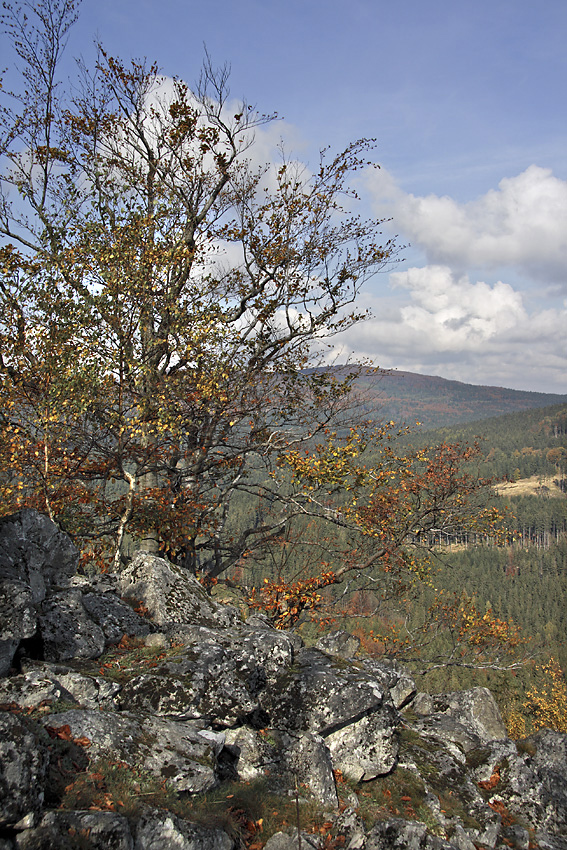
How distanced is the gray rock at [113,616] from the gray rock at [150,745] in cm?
267

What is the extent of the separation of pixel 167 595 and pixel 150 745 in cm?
477

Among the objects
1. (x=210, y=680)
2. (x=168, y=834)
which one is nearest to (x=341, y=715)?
(x=210, y=680)

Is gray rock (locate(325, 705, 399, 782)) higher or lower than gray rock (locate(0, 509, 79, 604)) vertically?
lower

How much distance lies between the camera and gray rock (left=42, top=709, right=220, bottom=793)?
5.69m

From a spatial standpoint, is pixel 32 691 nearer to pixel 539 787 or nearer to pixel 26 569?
pixel 26 569

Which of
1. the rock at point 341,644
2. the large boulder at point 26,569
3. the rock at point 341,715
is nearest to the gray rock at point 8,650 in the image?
the large boulder at point 26,569

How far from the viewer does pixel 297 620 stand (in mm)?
17438

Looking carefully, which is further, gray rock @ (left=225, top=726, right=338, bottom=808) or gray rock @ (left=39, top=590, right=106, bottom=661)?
gray rock @ (left=39, top=590, right=106, bottom=661)

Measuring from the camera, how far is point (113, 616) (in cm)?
923

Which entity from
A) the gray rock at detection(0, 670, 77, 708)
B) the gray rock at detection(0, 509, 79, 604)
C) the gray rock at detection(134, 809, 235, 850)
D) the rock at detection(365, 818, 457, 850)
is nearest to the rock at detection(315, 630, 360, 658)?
the rock at detection(365, 818, 457, 850)

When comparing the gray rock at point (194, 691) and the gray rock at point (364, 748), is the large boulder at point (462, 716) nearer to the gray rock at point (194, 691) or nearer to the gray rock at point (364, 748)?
the gray rock at point (364, 748)

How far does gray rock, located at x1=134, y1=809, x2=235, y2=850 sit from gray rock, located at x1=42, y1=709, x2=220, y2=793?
2.68 ft

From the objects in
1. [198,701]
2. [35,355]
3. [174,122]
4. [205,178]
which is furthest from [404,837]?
[174,122]

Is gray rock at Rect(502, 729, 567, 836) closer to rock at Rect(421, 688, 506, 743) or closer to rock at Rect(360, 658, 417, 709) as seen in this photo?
rock at Rect(421, 688, 506, 743)
